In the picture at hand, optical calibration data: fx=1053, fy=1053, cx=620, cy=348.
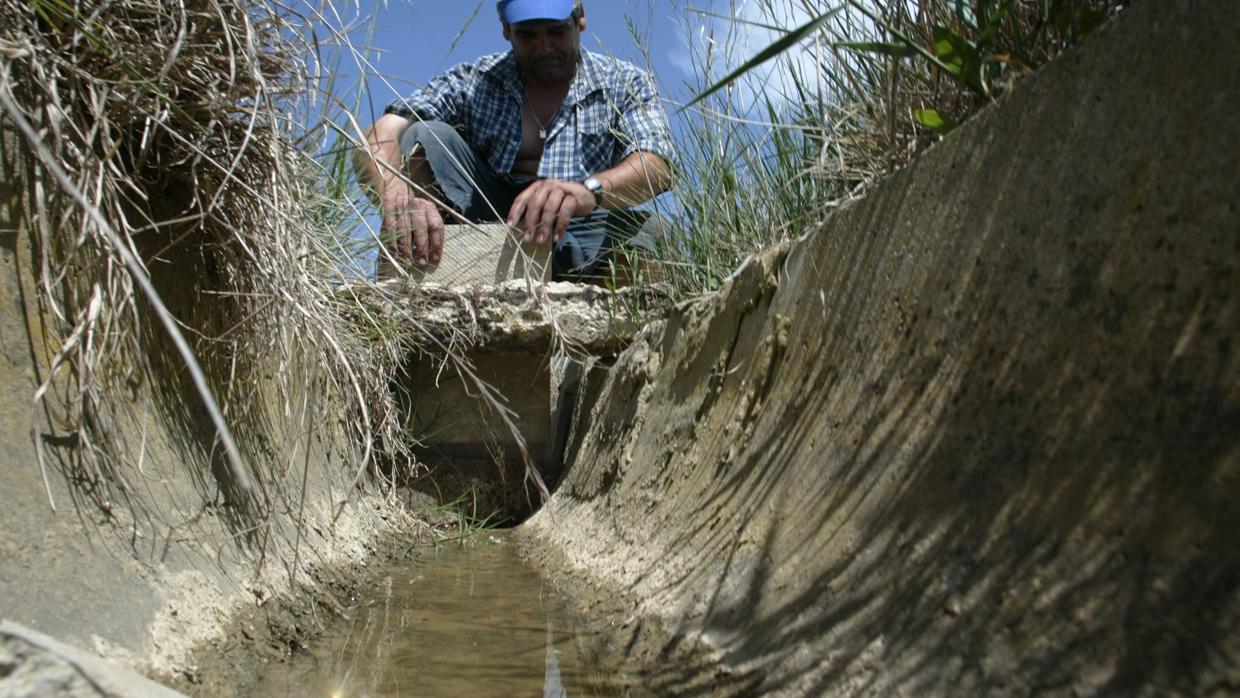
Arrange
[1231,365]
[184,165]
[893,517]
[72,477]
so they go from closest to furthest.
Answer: [1231,365] → [893,517] → [72,477] → [184,165]

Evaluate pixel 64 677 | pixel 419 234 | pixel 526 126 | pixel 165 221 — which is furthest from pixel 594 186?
pixel 64 677

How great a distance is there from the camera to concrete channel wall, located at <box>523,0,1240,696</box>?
2.90ft

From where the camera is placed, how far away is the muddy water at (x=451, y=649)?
1.66 m

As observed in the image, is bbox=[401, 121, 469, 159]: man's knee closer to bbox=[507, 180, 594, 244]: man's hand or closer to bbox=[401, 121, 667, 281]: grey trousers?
bbox=[401, 121, 667, 281]: grey trousers

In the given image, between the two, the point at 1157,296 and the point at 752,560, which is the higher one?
the point at 1157,296

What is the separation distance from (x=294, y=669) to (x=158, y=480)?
38 centimetres

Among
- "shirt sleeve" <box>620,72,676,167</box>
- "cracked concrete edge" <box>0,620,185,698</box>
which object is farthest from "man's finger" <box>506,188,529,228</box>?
"cracked concrete edge" <box>0,620,185,698</box>

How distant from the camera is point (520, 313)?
4148 millimetres

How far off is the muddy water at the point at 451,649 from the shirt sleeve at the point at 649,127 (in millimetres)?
1280

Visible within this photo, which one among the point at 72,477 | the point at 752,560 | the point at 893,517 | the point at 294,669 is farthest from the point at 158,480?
the point at 893,517

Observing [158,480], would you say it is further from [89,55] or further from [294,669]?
[89,55]

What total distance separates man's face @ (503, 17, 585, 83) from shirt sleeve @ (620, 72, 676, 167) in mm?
843

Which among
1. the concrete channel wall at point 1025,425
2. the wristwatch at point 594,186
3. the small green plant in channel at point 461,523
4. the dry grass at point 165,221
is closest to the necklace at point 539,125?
the wristwatch at point 594,186

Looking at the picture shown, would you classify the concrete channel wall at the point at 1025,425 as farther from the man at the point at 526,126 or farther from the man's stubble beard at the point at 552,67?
the man's stubble beard at the point at 552,67
